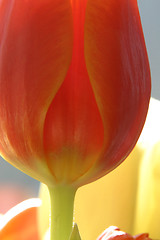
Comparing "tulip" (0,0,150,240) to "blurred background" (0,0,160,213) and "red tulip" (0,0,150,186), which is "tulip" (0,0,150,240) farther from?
"blurred background" (0,0,160,213)

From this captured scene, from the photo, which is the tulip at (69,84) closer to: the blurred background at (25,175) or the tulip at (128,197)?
the tulip at (128,197)

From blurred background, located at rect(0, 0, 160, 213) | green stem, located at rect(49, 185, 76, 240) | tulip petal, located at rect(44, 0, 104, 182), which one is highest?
blurred background, located at rect(0, 0, 160, 213)

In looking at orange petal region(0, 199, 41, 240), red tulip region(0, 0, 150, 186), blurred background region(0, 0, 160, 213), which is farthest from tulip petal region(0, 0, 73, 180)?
blurred background region(0, 0, 160, 213)

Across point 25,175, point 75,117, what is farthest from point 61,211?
point 25,175

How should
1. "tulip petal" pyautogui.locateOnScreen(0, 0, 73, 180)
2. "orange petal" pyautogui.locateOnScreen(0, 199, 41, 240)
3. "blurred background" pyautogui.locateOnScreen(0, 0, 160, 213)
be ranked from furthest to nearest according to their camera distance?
"blurred background" pyautogui.locateOnScreen(0, 0, 160, 213)
"orange petal" pyautogui.locateOnScreen(0, 199, 41, 240)
"tulip petal" pyautogui.locateOnScreen(0, 0, 73, 180)

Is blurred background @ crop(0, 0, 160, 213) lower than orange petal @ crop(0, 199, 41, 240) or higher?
higher

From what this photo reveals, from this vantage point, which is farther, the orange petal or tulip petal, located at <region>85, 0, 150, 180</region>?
the orange petal

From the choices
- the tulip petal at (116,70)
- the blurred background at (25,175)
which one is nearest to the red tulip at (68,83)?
the tulip petal at (116,70)
